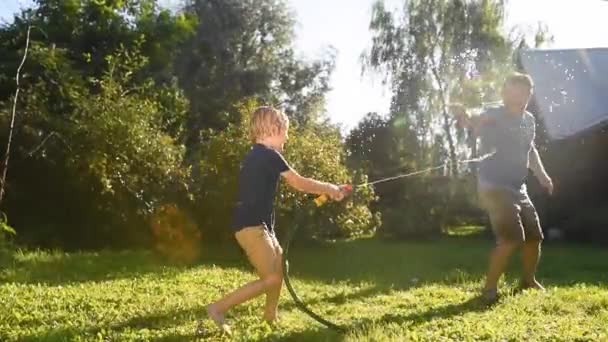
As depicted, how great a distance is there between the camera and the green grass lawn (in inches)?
203

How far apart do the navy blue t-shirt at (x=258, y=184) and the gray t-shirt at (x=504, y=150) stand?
7.09ft


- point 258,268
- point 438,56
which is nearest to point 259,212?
point 258,268

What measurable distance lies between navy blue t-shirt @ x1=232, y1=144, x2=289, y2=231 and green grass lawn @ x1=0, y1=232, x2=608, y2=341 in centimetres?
77

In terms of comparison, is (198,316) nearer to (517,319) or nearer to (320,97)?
(517,319)

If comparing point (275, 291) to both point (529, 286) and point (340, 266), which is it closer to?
point (529, 286)

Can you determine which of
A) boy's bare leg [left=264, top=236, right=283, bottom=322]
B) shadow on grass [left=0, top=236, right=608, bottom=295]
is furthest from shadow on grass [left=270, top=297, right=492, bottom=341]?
shadow on grass [left=0, top=236, right=608, bottom=295]

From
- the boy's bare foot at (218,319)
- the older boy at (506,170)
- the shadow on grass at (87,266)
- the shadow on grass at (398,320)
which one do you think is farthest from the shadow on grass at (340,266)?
the boy's bare foot at (218,319)

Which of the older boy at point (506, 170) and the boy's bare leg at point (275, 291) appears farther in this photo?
the older boy at point (506, 170)

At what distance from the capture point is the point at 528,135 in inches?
255

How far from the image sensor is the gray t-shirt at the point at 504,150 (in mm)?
6340

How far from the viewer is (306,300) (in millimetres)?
7055

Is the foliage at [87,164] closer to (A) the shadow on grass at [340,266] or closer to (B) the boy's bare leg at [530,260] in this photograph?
(A) the shadow on grass at [340,266]

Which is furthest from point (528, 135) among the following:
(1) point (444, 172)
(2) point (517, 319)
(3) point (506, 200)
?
(1) point (444, 172)

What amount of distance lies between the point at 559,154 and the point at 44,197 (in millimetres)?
12344
